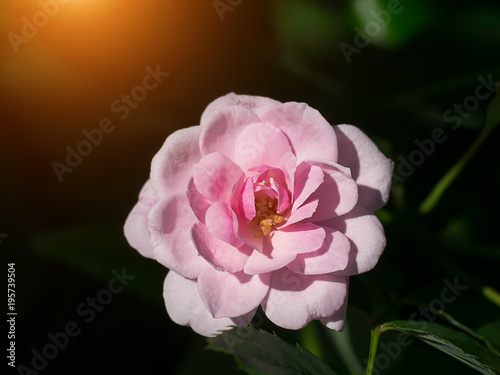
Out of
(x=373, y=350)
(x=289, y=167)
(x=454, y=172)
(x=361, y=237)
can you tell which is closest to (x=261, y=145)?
(x=289, y=167)

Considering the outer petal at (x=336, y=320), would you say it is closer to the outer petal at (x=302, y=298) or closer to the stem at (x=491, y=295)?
the outer petal at (x=302, y=298)

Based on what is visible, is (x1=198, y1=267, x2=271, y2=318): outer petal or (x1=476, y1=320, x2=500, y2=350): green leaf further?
(x1=476, y1=320, x2=500, y2=350): green leaf

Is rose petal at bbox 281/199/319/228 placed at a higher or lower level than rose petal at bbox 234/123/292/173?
lower

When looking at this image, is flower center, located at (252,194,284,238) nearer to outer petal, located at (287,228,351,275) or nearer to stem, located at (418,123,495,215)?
outer petal, located at (287,228,351,275)

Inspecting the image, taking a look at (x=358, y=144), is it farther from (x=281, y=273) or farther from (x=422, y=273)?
(x=422, y=273)

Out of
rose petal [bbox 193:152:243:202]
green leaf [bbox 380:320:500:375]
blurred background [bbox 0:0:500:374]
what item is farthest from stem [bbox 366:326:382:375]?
rose petal [bbox 193:152:243:202]

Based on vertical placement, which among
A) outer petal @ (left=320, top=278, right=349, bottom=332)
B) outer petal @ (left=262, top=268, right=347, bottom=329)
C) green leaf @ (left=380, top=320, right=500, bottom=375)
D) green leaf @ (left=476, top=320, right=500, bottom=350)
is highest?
outer petal @ (left=262, top=268, right=347, bottom=329)

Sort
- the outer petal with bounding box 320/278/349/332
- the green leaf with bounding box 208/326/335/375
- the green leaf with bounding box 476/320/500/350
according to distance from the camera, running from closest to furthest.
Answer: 1. the green leaf with bounding box 208/326/335/375
2. the outer petal with bounding box 320/278/349/332
3. the green leaf with bounding box 476/320/500/350

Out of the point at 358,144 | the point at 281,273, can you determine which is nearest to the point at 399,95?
the point at 358,144
